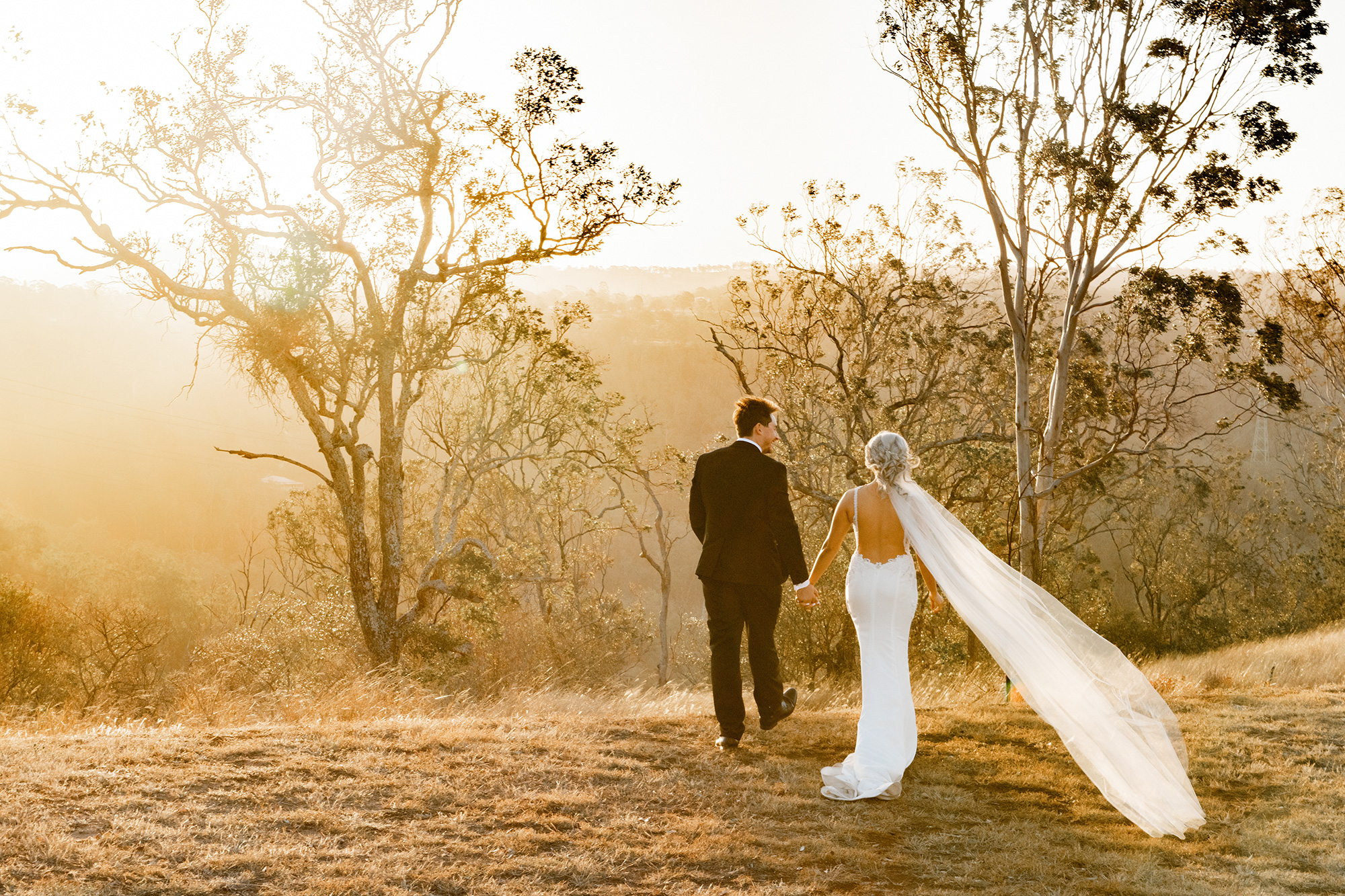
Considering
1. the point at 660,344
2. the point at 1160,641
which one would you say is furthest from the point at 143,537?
the point at 1160,641

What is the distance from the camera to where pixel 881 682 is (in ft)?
19.4

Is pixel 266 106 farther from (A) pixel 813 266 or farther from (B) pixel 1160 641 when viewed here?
(B) pixel 1160 641

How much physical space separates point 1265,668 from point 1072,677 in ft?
23.0

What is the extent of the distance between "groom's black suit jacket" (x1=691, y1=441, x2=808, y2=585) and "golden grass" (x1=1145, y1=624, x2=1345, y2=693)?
530 centimetres

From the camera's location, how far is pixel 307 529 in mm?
29375

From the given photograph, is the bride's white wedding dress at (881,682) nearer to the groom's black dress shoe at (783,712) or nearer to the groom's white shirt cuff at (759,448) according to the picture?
the groom's white shirt cuff at (759,448)

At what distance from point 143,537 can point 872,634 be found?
238ft

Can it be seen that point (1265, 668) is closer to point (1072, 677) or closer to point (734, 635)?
point (1072, 677)

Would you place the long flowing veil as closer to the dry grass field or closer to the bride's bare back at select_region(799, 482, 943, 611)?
the bride's bare back at select_region(799, 482, 943, 611)

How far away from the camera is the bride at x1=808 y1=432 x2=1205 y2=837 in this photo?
17.3 ft

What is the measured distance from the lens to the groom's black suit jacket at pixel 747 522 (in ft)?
20.9

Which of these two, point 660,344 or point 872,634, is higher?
point 660,344

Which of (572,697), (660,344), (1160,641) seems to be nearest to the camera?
(572,697)

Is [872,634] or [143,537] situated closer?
[872,634]
